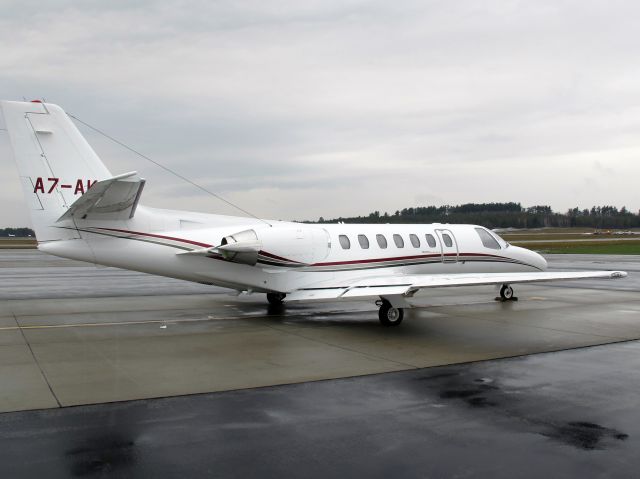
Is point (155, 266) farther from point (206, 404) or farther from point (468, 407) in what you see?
point (468, 407)

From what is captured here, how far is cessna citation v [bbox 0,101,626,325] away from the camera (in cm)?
1375

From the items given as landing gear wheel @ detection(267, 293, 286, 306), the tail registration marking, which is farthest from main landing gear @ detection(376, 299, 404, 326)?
the tail registration marking

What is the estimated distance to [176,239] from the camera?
1477 cm

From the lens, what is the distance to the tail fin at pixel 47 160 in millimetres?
13703

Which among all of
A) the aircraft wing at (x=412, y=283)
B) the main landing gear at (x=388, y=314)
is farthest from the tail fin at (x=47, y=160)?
the main landing gear at (x=388, y=314)

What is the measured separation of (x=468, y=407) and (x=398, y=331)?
6270mm

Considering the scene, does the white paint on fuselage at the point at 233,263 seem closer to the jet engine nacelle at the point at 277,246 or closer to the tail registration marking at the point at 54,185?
the jet engine nacelle at the point at 277,246

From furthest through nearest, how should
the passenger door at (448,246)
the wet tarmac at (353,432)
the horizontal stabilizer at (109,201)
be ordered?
the passenger door at (448,246) → the horizontal stabilizer at (109,201) → the wet tarmac at (353,432)

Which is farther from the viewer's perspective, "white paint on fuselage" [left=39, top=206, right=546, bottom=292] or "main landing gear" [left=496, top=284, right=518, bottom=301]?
"main landing gear" [left=496, top=284, right=518, bottom=301]

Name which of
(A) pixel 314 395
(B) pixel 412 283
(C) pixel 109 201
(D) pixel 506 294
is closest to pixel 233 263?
(C) pixel 109 201

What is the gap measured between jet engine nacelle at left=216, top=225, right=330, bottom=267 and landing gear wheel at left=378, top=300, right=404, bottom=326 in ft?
7.92

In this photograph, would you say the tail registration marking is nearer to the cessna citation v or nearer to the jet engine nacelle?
the cessna citation v

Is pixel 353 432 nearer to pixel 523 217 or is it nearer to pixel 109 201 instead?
pixel 109 201

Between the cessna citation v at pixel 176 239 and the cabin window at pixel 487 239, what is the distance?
487 cm
